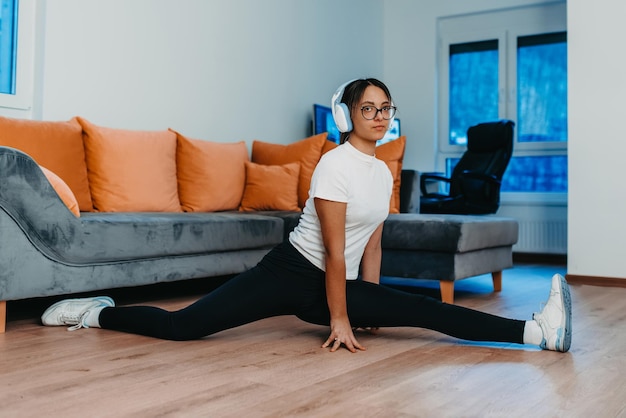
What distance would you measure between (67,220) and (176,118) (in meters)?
1.95

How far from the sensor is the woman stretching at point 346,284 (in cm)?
199

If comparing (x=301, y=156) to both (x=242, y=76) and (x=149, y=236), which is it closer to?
(x=242, y=76)

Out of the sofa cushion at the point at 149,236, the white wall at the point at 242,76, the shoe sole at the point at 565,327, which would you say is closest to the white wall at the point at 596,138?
the white wall at the point at 242,76

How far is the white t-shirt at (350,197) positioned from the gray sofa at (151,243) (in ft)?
3.11

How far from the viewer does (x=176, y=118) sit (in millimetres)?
4379

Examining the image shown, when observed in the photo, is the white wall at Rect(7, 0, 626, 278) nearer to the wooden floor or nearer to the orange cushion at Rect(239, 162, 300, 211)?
the orange cushion at Rect(239, 162, 300, 211)

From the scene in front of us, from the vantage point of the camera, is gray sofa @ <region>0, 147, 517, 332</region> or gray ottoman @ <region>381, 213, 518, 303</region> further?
gray ottoman @ <region>381, 213, 518, 303</region>

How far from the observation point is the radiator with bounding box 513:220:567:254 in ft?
18.9

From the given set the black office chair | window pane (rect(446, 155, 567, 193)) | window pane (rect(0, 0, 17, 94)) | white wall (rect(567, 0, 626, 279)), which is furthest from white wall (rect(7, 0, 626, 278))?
window pane (rect(446, 155, 567, 193))

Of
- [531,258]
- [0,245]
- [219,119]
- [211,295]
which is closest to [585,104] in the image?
[531,258]

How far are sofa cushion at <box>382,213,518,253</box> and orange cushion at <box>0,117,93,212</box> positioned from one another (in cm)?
155

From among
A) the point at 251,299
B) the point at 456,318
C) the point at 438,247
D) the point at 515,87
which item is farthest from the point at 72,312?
the point at 515,87

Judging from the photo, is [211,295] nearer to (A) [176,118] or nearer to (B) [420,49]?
(A) [176,118]

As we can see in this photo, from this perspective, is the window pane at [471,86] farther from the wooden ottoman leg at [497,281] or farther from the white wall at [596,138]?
Result: the wooden ottoman leg at [497,281]
